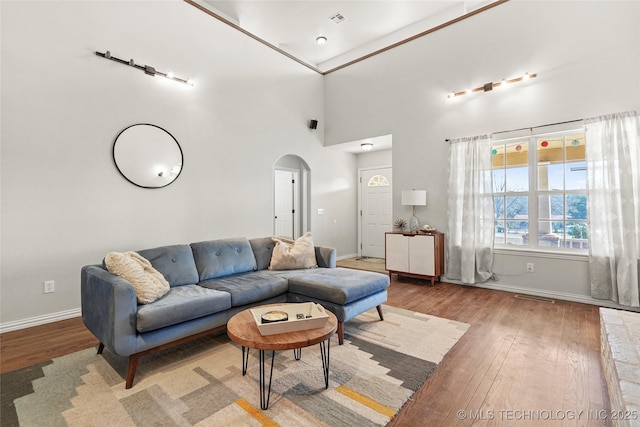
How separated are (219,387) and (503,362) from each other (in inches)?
80.8

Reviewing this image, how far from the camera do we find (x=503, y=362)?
2232 millimetres

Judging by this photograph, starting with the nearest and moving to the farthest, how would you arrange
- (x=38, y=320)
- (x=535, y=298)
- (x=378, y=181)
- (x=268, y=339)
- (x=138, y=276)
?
(x=268, y=339), (x=138, y=276), (x=38, y=320), (x=535, y=298), (x=378, y=181)

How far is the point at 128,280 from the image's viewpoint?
218cm

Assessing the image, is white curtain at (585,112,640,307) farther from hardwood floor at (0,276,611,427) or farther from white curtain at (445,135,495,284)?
white curtain at (445,135,495,284)

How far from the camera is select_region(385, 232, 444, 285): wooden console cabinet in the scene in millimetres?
4461

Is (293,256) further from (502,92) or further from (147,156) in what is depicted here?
(502,92)

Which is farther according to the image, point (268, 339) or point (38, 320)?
point (38, 320)

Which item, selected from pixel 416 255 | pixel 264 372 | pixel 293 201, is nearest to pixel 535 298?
pixel 416 255

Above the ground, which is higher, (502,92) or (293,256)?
(502,92)

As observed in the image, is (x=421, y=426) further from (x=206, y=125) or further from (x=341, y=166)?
(x=341, y=166)

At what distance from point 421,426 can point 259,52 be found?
5.37 meters

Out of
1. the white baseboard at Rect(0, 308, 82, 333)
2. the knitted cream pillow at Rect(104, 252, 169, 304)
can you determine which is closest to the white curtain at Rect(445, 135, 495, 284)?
the knitted cream pillow at Rect(104, 252, 169, 304)

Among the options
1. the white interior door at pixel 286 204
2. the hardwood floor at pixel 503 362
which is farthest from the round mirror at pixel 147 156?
the white interior door at pixel 286 204

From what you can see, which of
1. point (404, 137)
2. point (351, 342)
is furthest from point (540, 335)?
point (404, 137)
